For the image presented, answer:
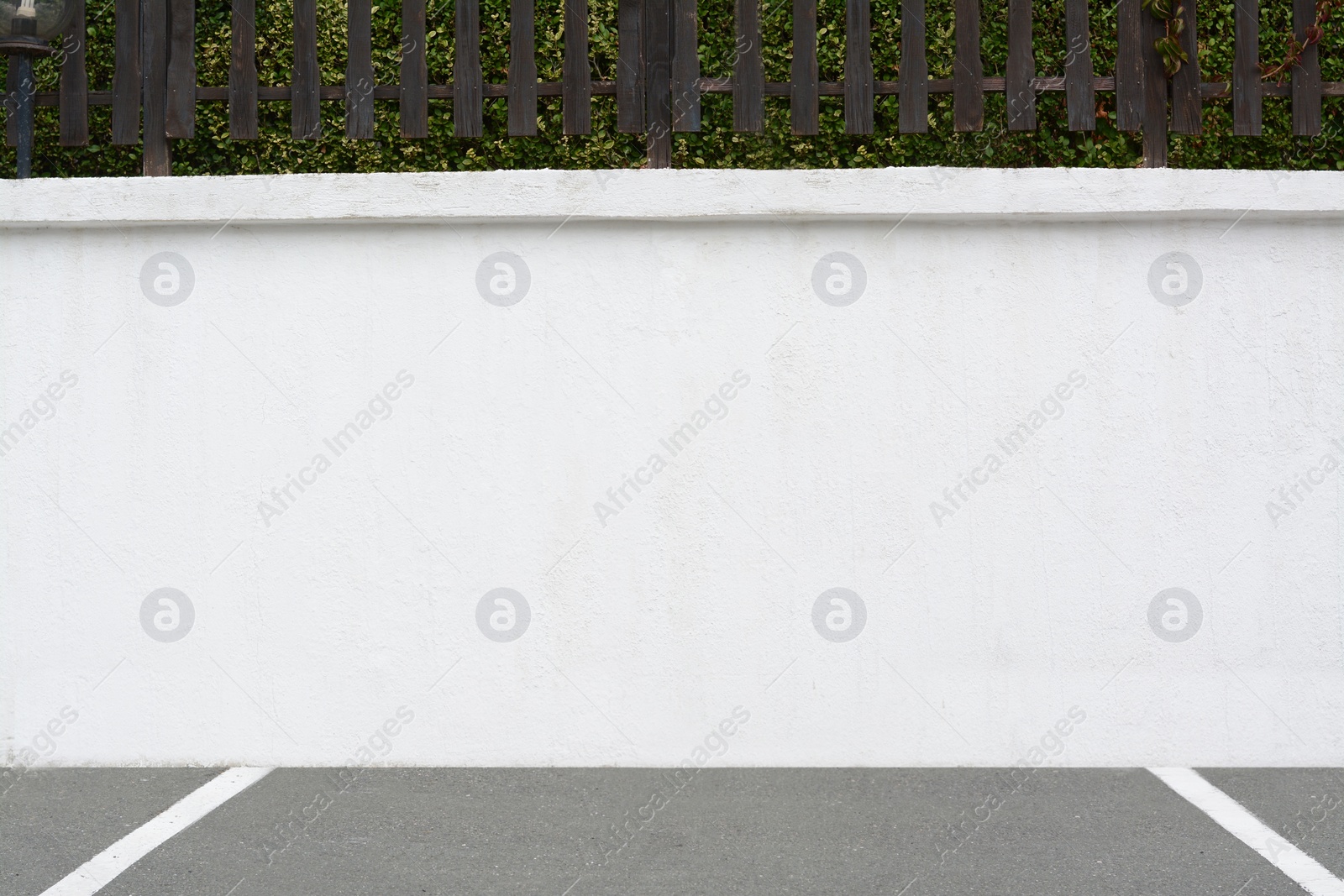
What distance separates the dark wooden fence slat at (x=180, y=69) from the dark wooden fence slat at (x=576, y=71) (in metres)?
1.69

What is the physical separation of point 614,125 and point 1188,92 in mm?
2837

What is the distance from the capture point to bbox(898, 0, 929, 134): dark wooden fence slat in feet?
16.2

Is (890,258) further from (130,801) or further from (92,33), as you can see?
(92,33)

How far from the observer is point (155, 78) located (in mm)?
5082

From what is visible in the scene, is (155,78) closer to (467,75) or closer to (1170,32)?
(467,75)

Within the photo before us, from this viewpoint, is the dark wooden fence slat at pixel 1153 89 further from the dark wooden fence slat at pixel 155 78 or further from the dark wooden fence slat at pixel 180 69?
the dark wooden fence slat at pixel 155 78

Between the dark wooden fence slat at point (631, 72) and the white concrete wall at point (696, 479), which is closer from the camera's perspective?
the white concrete wall at point (696, 479)

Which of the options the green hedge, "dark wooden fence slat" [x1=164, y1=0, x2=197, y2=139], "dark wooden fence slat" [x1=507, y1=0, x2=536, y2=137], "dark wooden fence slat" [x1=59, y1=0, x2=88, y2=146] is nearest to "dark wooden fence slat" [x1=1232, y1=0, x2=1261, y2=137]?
the green hedge

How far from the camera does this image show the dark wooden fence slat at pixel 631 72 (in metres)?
4.98

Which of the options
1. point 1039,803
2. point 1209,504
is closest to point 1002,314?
point 1209,504

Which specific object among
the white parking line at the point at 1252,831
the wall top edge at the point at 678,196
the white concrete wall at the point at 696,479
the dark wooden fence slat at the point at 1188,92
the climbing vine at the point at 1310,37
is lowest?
the white parking line at the point at 1252,831

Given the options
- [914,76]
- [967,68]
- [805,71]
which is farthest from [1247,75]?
[805,71]

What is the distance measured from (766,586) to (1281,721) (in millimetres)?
2306

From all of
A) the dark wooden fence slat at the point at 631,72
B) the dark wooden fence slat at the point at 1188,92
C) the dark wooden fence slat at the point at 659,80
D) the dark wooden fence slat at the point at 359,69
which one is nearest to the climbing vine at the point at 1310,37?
the dark wooden fence slat at the point at 1188,92
